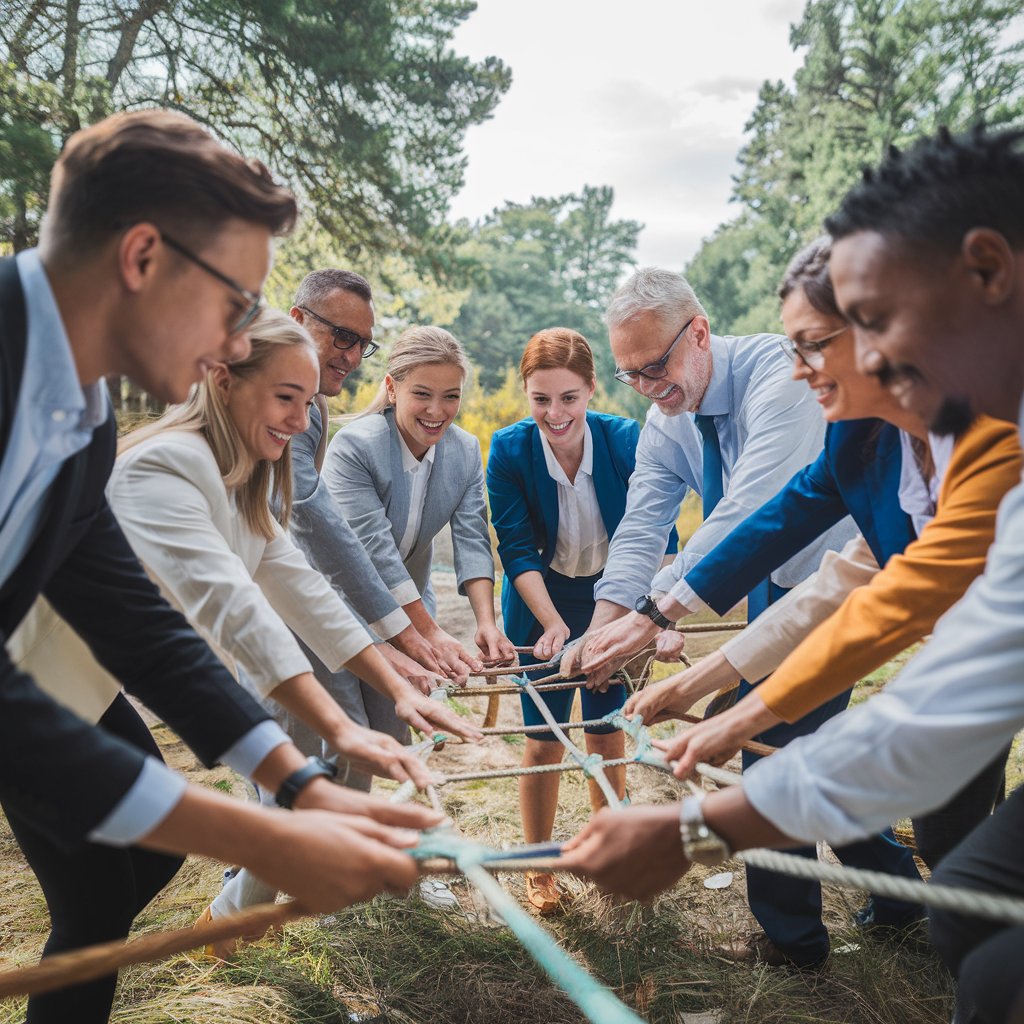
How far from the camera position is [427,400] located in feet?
9.79

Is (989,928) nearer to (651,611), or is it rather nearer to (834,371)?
(834,371)

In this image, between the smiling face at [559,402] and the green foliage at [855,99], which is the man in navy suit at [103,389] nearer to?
the smiling face at [559,402]

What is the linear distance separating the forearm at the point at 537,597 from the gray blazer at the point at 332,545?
54 cm

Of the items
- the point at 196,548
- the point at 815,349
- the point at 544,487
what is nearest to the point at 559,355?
the point at 544,487

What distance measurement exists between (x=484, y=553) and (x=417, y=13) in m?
9.08

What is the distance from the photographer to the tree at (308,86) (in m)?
7.90

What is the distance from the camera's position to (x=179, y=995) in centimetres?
229

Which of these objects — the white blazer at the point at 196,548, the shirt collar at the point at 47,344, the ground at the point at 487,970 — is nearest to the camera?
the shirt collar at the point at 47,344

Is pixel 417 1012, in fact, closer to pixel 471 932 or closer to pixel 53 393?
pixel 471 932

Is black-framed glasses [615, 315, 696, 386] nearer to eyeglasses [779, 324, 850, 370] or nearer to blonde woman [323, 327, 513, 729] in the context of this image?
blonde woman [323, 327, 513, 729]

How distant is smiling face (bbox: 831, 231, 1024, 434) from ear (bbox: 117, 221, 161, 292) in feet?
3.23

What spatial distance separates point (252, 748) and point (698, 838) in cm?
76

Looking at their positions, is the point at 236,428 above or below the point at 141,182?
below

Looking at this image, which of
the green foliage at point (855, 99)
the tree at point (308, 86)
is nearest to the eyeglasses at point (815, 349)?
the tree at point (308, 86)
